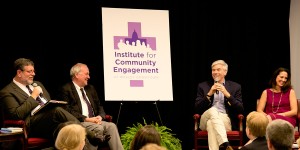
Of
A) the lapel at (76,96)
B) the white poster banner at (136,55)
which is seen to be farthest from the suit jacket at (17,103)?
the white poster banner at (136,55)

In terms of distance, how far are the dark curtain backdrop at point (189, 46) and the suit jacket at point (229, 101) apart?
719 millimetres

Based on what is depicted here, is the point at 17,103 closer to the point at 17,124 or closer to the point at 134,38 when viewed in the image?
the point at 17,124

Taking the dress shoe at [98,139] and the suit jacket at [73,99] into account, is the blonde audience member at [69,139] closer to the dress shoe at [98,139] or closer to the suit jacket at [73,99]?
the dress shoe at [98,139]

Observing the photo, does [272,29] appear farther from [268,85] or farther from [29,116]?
[29,116]

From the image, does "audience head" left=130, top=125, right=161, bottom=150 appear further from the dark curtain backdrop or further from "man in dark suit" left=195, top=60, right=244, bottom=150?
the dark curtain backdrop

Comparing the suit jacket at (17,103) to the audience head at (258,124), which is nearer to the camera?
the audience head at (258,124)

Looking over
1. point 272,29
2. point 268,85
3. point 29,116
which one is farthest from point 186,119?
point 29,116

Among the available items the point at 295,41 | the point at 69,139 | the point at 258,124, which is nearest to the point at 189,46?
the point at 295,41

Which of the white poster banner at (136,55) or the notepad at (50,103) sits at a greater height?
the white poster banner at (136,55)

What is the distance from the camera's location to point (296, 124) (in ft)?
22.2

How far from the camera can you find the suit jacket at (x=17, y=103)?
18.1ft

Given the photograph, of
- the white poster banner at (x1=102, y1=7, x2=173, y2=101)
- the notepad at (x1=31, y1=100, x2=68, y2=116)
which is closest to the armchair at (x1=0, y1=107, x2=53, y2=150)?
the notepad at (x1=31, y1=100, x2=68, y2=116)

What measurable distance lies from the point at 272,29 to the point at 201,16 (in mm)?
1078

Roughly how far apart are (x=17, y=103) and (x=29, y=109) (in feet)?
0.63
